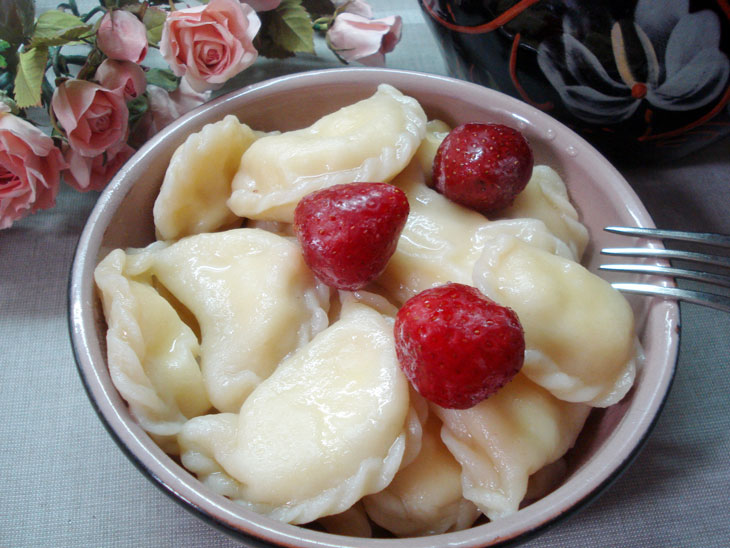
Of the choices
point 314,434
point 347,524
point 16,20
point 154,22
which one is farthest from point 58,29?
point 347,524

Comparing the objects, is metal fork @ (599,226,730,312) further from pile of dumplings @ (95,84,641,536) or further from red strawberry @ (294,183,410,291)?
red strawberry @ (294,183,410,291)

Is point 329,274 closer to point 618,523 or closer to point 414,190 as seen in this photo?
point 414,190

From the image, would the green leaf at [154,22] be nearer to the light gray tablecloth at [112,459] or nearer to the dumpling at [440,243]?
the light gray tablecloth at [112,459]

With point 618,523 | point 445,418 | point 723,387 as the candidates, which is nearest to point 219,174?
point 445,418

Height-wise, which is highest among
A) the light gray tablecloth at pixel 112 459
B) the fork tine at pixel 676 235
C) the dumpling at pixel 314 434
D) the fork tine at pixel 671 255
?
the fork tine at pixel 676 235

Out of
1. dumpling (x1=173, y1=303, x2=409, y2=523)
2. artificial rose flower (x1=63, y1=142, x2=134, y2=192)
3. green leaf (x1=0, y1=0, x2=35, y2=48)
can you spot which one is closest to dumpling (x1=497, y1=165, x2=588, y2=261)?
dumpling (x1=173, y1=303, x2=409, y2=523)

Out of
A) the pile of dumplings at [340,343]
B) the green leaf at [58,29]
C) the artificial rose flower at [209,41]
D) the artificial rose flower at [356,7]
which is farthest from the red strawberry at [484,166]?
the green leaf at [58,29]
